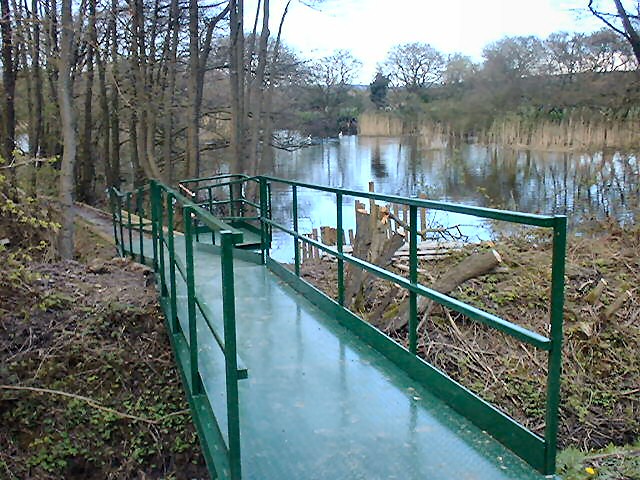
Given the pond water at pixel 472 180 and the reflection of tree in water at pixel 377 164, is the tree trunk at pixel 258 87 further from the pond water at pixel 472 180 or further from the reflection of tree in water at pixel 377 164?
the reflection of tree in water at pixel 377 164

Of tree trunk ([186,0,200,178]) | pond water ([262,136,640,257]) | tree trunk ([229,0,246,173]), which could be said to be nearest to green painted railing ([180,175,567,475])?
pond water ([262,136,640,257])

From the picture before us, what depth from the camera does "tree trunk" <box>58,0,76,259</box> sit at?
9758mm

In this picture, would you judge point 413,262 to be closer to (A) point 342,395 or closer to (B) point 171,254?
(A) point 342,395

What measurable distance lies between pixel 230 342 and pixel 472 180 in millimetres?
22988

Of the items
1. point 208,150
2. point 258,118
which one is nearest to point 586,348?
point 258,118

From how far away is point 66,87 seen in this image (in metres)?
9.99

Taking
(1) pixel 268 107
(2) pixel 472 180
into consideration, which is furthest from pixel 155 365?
(2) pixel 472 180

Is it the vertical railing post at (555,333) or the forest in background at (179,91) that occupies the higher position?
the forest in background at (179,91)

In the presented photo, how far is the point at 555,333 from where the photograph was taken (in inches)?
102

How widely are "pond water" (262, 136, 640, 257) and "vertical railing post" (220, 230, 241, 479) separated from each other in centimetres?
1001

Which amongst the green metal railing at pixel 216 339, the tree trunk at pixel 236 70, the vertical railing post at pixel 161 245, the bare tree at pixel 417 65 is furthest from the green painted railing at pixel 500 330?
the bare tree at pixel 417 65

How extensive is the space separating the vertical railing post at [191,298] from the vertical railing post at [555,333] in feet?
5.62

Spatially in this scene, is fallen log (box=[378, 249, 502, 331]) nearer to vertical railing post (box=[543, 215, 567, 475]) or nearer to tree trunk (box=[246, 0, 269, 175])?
vertical railing post (box=[543, 215, 567, 475])

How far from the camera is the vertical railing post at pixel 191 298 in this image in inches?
127
